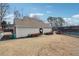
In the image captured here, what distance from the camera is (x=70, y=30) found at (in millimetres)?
6703

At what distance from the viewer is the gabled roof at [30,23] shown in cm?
666

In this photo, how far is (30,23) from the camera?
264 inches

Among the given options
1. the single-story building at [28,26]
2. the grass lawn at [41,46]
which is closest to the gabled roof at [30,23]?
the single-story building at [28,26]

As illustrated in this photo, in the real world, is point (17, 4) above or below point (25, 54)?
above

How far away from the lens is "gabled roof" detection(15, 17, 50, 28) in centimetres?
666

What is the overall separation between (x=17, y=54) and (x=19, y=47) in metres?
0.10

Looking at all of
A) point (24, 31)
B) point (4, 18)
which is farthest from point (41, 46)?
point (4, 18)

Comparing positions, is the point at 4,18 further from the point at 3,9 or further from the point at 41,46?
the point at 41,46

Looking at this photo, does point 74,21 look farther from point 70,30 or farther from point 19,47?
point 19,47

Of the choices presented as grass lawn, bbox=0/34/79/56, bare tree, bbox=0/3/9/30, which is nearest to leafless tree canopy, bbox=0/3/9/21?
bare tree, bbox=0/3/9/30

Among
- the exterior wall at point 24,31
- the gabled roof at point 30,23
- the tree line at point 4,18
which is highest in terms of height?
the tree line at point 4,18

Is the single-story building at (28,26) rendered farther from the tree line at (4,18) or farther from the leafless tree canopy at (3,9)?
the leafless tree canopy at (3,9)

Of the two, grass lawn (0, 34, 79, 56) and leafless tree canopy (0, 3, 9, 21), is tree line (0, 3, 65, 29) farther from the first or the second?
grass lawn (0, 34, 79, 56)

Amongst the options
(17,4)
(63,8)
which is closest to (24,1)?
(17,4)
